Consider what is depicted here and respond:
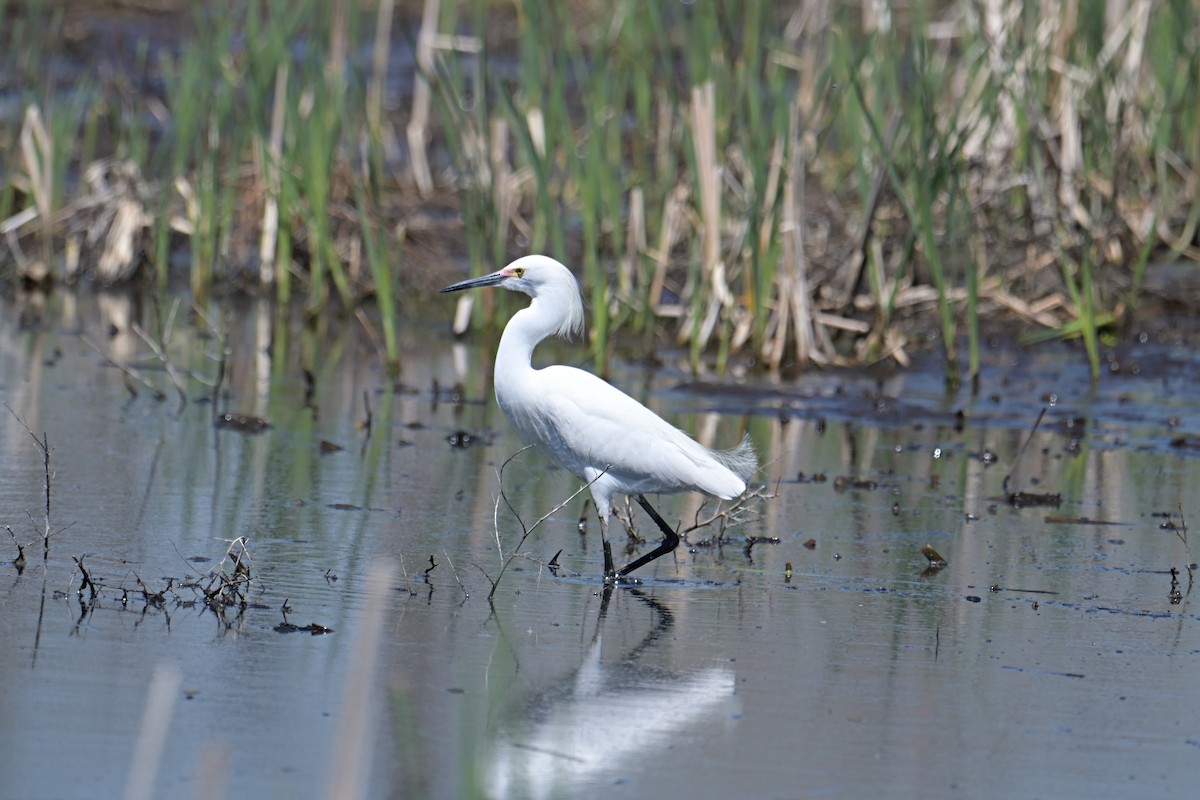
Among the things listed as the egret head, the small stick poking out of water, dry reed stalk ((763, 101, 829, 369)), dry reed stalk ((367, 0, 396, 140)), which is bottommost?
the small stick poking out of water

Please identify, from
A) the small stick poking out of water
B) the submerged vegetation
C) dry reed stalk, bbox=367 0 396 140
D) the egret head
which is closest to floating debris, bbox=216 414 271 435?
the submerged vegetation

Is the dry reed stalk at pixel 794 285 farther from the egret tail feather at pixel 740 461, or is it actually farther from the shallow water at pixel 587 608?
the egret tail feather at pixel 740 461

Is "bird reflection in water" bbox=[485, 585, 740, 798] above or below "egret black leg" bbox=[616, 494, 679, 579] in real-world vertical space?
below

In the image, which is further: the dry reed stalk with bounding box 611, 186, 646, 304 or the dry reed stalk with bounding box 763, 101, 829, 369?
the dry reed stalk with bounding box 611, 186, 646, 304

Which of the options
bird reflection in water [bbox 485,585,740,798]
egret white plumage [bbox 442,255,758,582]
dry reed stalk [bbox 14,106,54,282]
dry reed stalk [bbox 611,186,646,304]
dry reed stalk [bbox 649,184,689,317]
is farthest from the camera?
dry reed stalk [bbox 14,106,54,282]

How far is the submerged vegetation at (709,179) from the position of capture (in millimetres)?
9102

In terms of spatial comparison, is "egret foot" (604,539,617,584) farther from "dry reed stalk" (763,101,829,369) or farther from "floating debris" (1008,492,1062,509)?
"dry reed stalk" (763,101,829,369)

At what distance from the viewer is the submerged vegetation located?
9.10 m

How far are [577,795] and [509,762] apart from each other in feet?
0.67

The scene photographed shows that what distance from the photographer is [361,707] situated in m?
4.07

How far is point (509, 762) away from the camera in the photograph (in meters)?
3.79

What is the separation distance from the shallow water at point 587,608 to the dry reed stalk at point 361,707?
2cm

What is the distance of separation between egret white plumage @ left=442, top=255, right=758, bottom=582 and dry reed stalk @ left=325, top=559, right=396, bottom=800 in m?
0.88

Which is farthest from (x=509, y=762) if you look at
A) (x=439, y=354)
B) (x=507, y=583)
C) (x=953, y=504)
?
(x=439, y=354)
